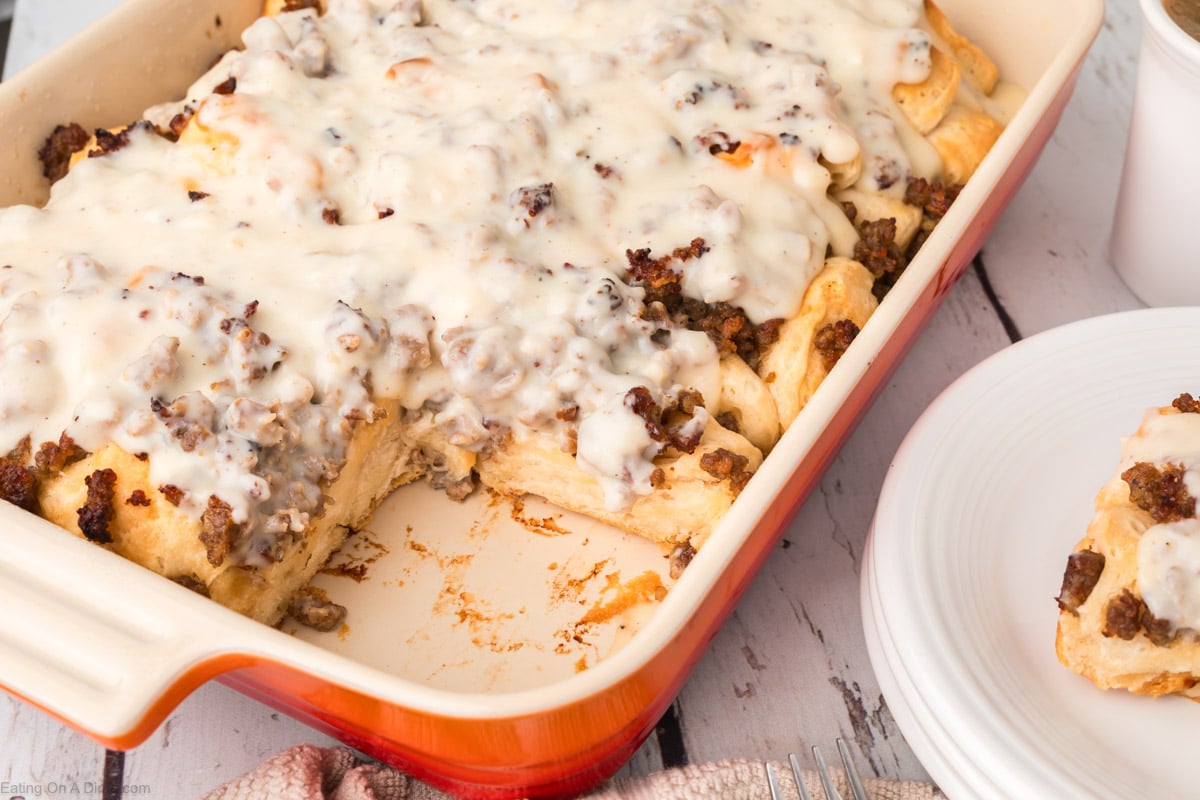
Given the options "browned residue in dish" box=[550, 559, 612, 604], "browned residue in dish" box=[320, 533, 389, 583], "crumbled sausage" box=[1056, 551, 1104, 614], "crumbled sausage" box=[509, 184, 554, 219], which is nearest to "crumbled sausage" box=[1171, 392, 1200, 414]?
"crumbled sausage" box=[1056, 551, 1104, 614]

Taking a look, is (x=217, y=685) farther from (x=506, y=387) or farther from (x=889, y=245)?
(x=889, y=245)

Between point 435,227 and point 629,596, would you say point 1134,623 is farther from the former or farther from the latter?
point 435,227

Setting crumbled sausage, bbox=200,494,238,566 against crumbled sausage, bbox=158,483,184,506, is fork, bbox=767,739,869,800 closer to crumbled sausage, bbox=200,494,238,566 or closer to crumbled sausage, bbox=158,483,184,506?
crumbled sausage, bbox=200,494,238,566

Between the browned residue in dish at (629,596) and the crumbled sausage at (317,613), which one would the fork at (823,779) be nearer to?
the browned residue in dish at (629,596)

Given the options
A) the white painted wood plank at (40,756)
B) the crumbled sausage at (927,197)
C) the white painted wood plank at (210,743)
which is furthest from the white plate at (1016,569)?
the white painted wood plank at (40,756)

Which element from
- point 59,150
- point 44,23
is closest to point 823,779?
point 59,150
